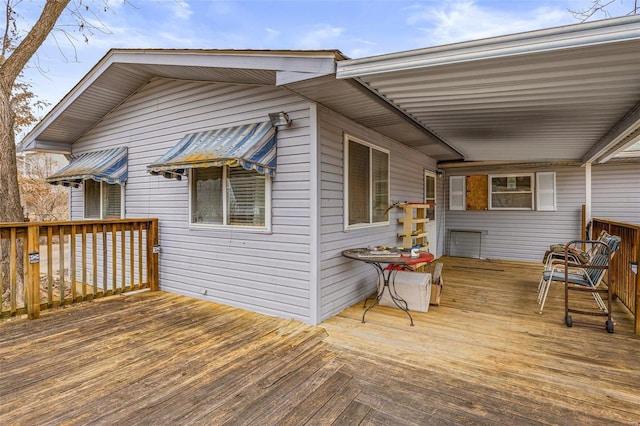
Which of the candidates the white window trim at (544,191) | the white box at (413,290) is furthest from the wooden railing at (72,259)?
the white window trim at (544,191)

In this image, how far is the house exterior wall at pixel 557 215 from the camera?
7.31m

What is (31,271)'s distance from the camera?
3.92 m

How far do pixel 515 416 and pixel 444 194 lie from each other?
7549mm

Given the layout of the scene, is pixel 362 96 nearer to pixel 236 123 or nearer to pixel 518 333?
pixel 236 123

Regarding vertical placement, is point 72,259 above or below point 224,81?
below

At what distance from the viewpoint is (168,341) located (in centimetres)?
334

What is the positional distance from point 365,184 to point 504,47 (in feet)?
8.77

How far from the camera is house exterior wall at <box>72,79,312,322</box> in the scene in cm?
389

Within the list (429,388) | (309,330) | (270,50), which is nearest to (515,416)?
(429,388)

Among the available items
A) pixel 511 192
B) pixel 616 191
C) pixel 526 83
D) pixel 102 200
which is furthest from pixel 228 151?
pixel 616 191

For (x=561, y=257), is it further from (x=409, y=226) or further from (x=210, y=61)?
(x=210, y=61)

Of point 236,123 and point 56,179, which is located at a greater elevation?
point 236,123

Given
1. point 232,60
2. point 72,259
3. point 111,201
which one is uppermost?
point 232,60

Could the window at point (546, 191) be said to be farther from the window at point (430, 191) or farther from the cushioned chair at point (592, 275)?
the cushioned chair at point (592, 275)
